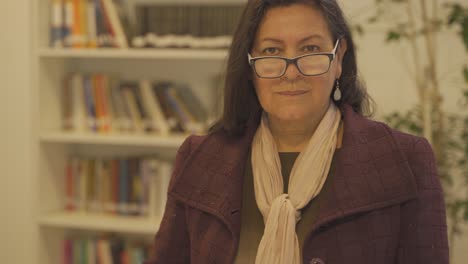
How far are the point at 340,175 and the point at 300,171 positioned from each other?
0.09 m

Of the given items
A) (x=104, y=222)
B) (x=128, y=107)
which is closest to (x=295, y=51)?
(x=128, y=107)

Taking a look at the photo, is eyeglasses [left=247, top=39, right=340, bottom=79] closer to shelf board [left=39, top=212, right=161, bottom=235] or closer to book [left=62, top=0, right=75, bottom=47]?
shelf board [left=39, top=212, right=161, bottom=235]

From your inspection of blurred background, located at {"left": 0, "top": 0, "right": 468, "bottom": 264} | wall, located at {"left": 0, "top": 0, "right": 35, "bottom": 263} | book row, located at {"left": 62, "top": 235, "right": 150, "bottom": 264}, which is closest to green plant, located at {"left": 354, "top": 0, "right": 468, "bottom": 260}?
blurred background, located at {"left": 0, "top": 0, "right": 468, "bottom": 264}

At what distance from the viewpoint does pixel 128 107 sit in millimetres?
3127

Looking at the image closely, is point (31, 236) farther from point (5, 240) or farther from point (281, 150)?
point (281, 150)

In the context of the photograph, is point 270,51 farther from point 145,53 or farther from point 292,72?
point 145,53

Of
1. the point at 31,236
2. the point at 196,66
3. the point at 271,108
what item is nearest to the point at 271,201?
the point at 271,108

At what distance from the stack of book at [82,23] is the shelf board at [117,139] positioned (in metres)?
0.45

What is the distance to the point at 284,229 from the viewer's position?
4.39 feet

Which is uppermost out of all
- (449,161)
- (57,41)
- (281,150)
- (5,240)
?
(57,41)

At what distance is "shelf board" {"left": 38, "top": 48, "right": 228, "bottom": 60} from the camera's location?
2842mm

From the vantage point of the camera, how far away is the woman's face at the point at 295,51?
136 centimetres

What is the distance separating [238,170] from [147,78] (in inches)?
75.9

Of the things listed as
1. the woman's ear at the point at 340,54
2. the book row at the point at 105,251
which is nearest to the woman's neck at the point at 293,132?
the woman's ear at the point at 340,54
